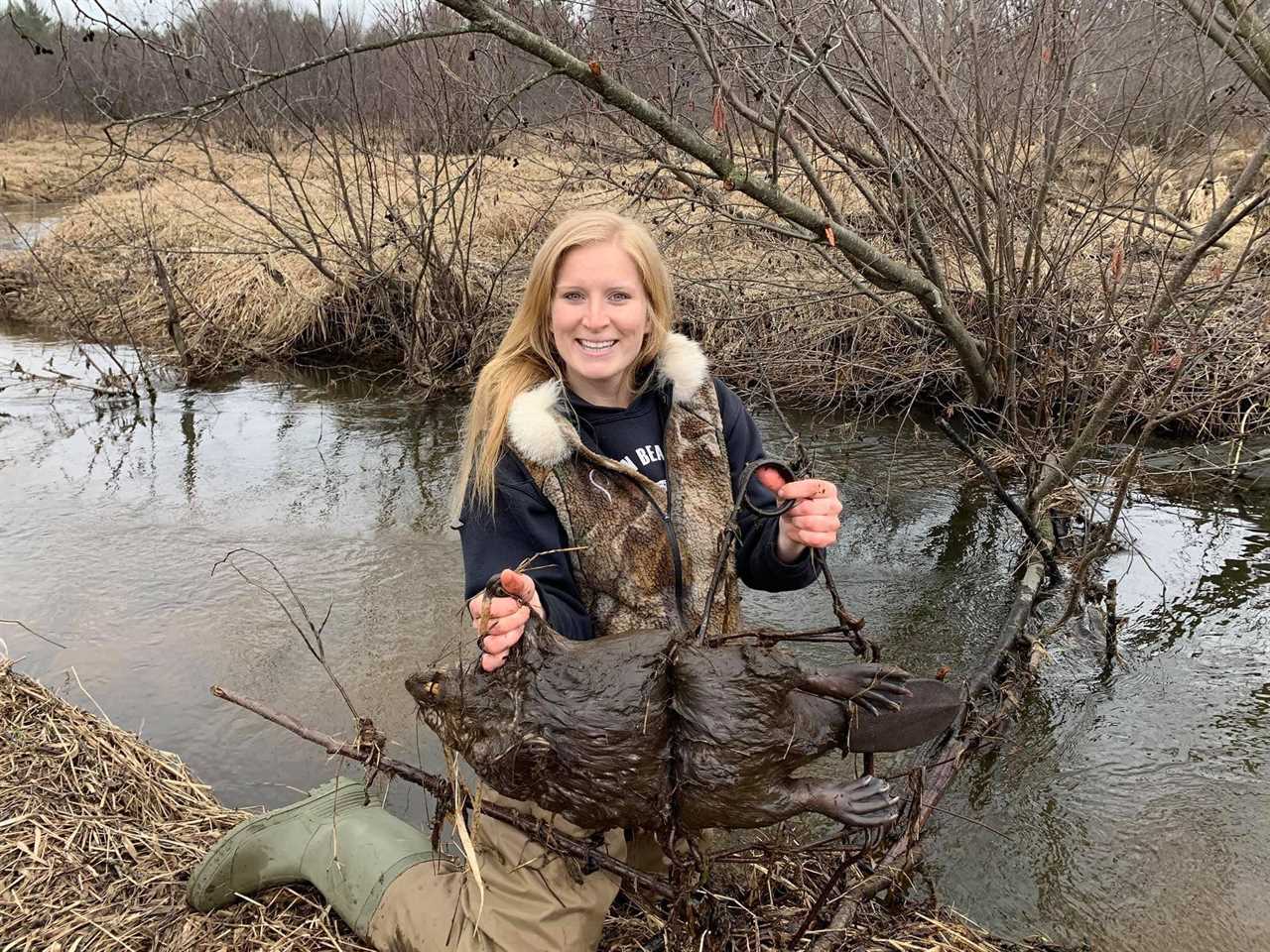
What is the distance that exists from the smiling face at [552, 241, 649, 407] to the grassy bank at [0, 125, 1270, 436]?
1.41 metres

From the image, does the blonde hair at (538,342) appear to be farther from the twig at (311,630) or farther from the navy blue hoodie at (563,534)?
the twig at (311,630)

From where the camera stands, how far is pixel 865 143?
5.85m

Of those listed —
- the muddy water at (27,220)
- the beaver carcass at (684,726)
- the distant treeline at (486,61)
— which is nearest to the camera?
the beaver carcass at (684,726)

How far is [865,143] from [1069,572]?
3260 millimetres

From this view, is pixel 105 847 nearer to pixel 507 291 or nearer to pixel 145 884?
pixel 145 884

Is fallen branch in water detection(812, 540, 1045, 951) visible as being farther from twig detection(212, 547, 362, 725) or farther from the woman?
twig detection(212, 547, 362, 725)

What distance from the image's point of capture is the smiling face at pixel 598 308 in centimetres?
237

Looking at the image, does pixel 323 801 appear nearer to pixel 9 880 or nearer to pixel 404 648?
pixel 9 880

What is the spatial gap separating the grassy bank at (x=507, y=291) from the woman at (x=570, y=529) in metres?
1.39

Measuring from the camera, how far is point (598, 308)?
2363 mm

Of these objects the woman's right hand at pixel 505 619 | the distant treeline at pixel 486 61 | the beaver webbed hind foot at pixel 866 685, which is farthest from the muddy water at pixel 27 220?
the beaver webbed hind foot at pixel 866 685

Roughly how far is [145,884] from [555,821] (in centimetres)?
132

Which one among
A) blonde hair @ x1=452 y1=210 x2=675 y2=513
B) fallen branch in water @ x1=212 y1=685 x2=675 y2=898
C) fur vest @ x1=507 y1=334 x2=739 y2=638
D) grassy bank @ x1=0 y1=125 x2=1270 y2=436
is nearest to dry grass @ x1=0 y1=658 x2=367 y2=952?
fallen branch in water @ x1=212 y1=685 x2=675 y2=898

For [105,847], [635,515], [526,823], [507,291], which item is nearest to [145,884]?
[105,847]
